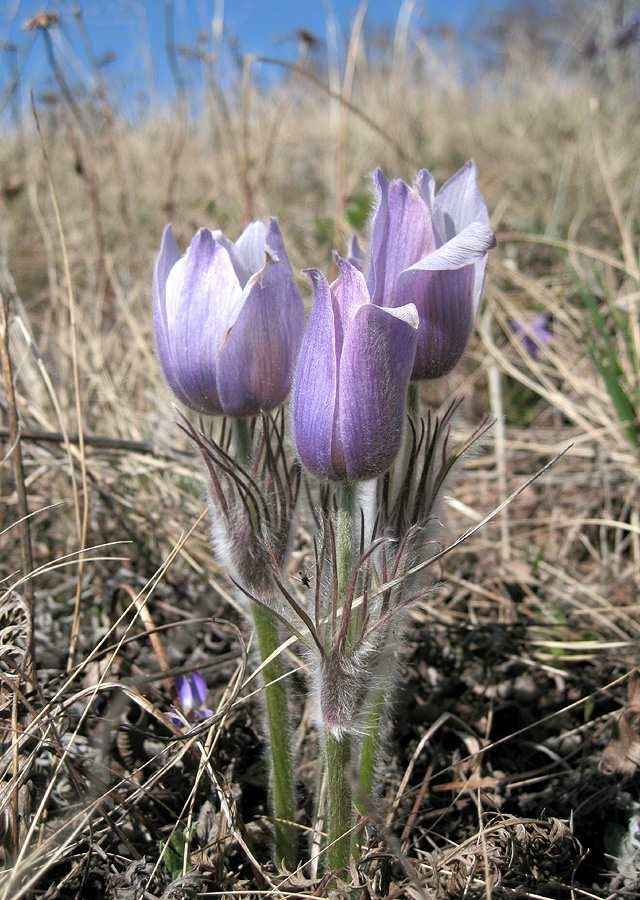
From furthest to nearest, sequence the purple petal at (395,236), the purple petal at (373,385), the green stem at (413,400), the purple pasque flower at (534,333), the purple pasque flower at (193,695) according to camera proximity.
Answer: the purple pasque flower at (534,333)
the purple pasque flower at (193,695)
the green stem at (413,400)
the purple petal at (395,236)
the purple petal at (373,385)

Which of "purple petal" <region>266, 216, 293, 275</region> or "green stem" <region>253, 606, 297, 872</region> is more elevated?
"purple petal" <region>266, 216, 293, 275</region>

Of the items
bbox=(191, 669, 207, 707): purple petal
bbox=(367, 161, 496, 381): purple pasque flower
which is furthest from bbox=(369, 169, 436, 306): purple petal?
bbox=(191, 669, 207, 707): purple petal

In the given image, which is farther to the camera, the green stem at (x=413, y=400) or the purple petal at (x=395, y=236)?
the green stem at (x=413, y=400)

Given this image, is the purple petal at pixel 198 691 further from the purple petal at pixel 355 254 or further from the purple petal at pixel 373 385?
the purple petal at pixel 355 254

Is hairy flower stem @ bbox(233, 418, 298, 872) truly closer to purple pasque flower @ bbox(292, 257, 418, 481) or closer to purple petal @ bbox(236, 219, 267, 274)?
purple pasque flower @ bbox(292, 257, 418, 481)

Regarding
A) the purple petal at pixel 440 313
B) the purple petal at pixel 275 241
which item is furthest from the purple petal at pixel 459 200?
the purple petal at pixel 275 241

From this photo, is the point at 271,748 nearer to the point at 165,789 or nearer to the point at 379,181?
the point at 165,789

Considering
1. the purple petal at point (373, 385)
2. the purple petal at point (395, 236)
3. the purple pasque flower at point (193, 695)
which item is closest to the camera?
the purple petal at point (373, 385)

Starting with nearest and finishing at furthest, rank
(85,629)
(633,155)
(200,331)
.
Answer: (200,331) → (85,629) → (633,155)

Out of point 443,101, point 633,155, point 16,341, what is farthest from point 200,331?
point 443,101
